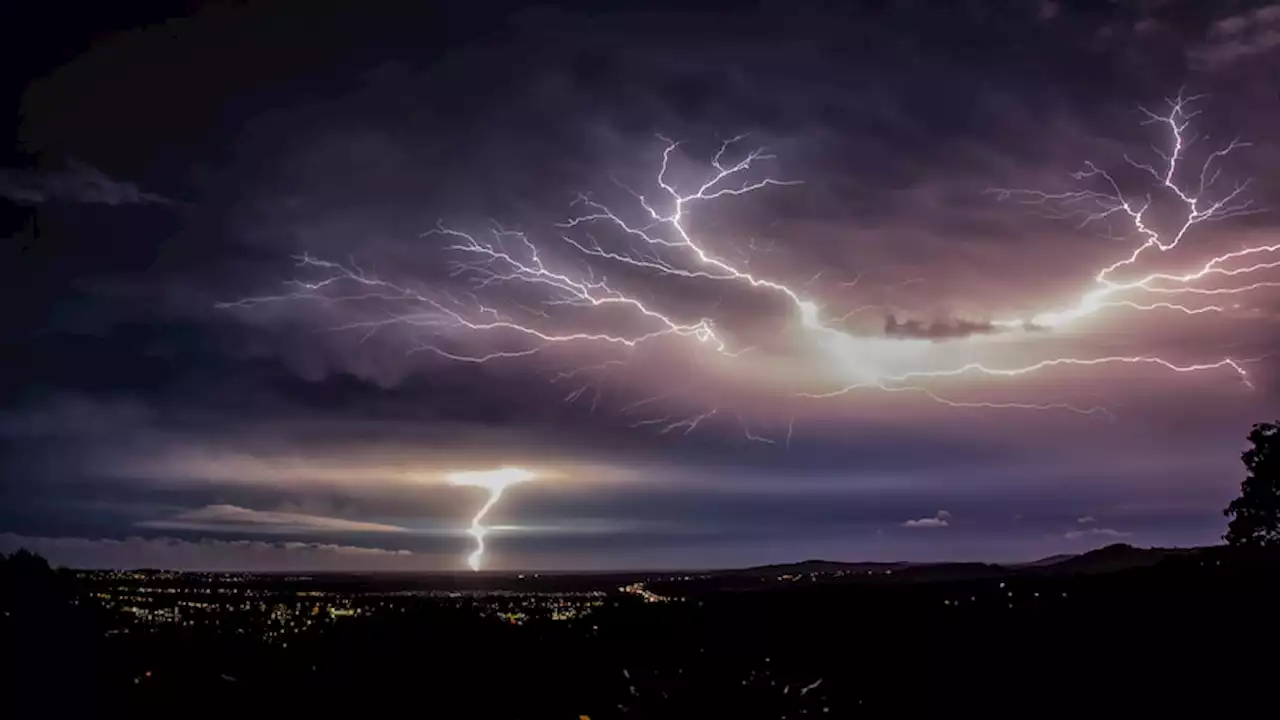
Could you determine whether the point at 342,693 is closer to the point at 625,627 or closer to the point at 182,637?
the point at 625,627

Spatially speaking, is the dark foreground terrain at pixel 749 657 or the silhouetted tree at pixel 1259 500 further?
the silhouetted tree at pixel 1259 500

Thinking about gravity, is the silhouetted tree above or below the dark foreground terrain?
above

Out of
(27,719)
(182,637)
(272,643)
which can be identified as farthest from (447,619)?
(27,719)

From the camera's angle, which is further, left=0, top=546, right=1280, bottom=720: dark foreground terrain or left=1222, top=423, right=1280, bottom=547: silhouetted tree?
left=1222, top=423, right=1280, bottom=547: silhouetted tree

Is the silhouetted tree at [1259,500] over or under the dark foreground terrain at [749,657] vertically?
over
